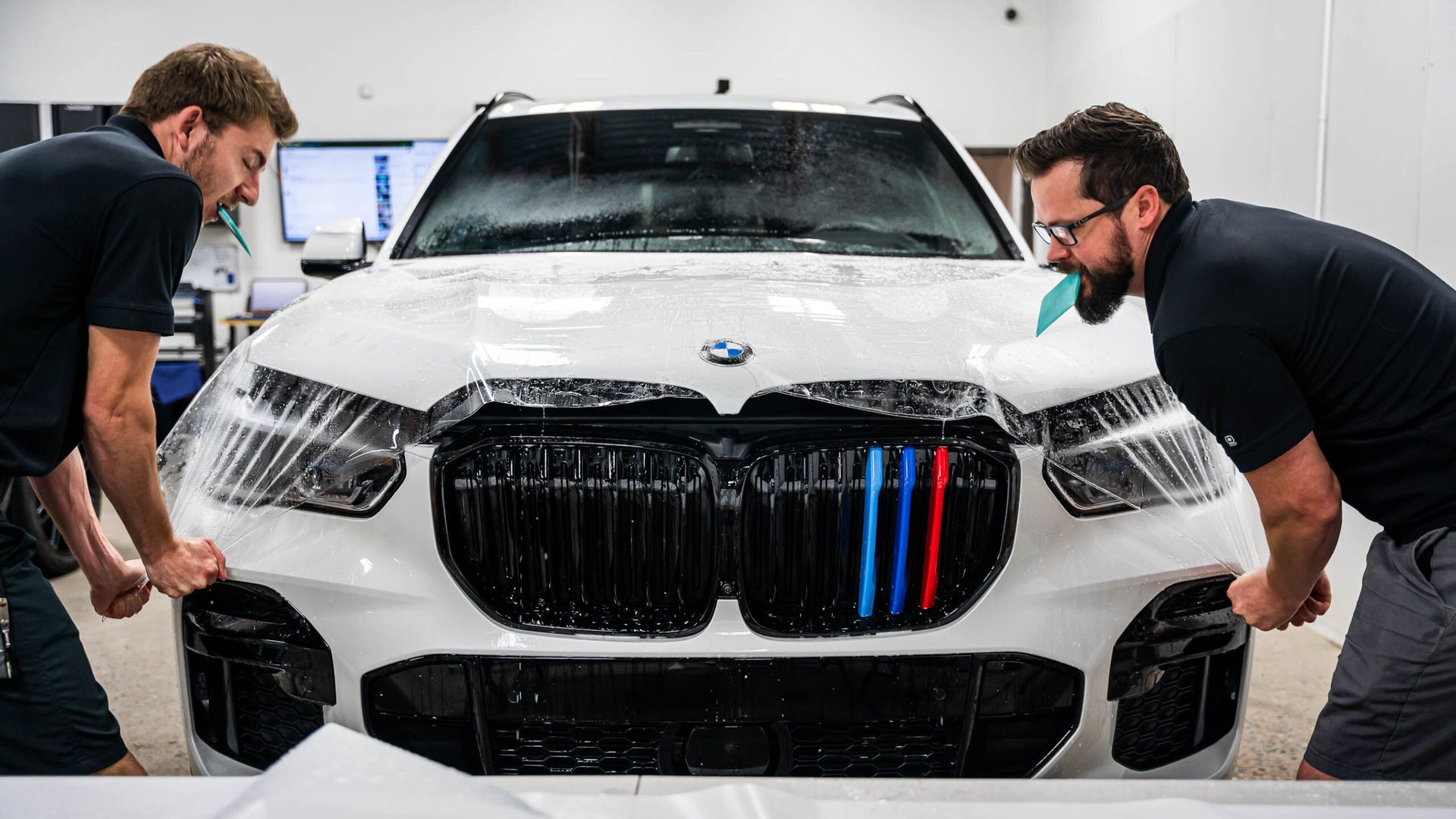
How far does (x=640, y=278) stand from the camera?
2.06m

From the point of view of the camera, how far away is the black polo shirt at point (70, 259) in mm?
1588

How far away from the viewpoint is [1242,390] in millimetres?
1478

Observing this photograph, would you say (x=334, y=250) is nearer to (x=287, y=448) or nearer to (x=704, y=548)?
(x=287, y=448)

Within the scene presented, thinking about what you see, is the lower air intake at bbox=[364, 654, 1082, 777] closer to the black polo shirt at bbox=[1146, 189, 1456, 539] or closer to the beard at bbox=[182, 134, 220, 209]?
the black polo shirt at bbox=[1146, 189, 1456, 539]

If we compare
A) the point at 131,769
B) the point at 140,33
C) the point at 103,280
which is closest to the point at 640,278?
the point at 103,280

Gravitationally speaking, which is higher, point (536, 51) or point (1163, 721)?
point (536, 51)

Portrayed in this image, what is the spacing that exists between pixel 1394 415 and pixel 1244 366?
0.29 metres

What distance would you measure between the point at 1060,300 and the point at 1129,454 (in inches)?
10.3

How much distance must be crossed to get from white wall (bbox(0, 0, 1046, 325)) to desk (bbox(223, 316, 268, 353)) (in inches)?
67.6

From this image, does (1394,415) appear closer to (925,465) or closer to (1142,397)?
(1142,397)

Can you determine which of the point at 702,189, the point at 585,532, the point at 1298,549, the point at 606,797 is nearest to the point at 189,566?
the point at 585,532

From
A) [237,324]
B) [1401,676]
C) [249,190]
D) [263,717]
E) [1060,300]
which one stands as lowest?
[237,324]

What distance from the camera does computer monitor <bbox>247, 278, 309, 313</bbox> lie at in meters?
8.97

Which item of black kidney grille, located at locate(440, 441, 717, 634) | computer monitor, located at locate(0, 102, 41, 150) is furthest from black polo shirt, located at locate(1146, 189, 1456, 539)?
computer monitor, located at locate(0, 102, 41, 150)
